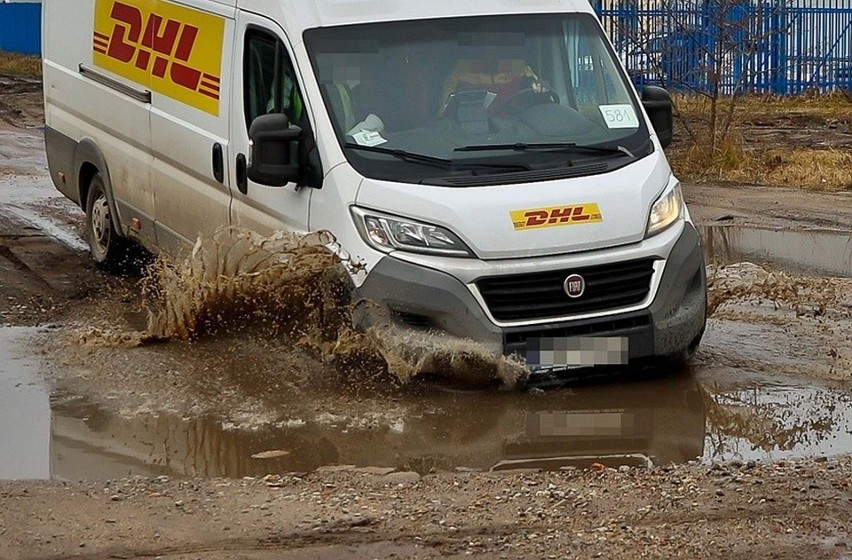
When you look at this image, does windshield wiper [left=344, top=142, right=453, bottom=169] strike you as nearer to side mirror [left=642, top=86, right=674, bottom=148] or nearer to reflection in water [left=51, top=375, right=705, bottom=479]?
reflection in water [left=51, top=375, right=705, bottom=479]

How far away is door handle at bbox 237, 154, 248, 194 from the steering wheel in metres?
1.45

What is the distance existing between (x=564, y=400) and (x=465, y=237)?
0.89 m

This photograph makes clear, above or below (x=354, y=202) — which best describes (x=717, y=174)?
below

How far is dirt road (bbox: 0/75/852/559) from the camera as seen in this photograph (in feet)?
16.8

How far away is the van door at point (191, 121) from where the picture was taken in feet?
27.8

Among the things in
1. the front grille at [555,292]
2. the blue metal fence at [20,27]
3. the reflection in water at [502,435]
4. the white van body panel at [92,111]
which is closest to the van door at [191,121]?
the white van body panel at [92,111]

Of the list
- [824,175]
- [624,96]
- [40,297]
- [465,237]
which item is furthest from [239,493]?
[824,175]

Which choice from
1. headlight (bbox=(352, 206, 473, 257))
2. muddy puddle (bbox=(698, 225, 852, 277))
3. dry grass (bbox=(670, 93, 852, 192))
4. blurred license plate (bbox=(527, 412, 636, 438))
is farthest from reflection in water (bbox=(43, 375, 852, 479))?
dry grass (bbox=(670, 93, 852, 192))

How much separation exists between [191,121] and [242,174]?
2.60ft

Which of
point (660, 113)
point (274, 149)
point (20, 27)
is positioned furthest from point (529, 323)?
point (20, 27)

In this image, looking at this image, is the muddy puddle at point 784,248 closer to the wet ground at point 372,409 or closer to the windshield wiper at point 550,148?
the wet ground at point 372,409

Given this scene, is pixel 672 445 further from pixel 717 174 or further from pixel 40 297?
pixel 717 174

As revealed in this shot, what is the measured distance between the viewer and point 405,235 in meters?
7.12

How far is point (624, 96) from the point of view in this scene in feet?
26.4
